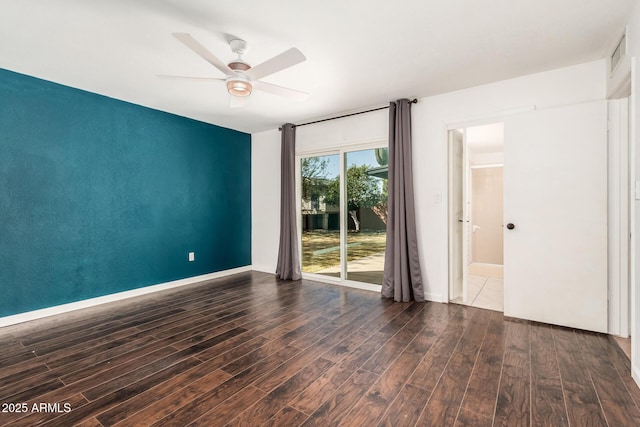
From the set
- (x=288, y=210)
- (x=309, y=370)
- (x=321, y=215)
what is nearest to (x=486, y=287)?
(x=321, y=215)

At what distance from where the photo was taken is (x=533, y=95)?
3.08 metres

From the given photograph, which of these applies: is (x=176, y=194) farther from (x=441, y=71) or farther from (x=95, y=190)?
(x=441, y=71)

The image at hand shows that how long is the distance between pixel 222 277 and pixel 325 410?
3.67 metres

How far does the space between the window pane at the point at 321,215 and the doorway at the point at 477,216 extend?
5.50ft

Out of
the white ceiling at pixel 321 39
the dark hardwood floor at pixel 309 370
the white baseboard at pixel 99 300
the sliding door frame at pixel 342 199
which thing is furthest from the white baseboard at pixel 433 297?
the white baseboard at pixel 99 300

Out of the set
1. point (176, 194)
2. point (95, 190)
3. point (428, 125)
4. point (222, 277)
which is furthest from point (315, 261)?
point (95, 190)

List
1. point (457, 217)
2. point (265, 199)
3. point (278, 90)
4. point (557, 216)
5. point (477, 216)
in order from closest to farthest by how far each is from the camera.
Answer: point (278, 90) → point (557, 216) → point (457, 217) → point (265, 199) → point (477, 216)

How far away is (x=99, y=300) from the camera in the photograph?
11.8ft

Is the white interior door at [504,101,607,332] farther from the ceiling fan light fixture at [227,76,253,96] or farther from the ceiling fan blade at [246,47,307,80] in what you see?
the ceiling fan light fixture at [227,76,253,96]

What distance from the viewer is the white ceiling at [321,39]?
6.81 ft

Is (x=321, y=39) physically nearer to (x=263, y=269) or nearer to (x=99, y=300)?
(x=99, y=300)

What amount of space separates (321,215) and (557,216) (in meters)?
3.04

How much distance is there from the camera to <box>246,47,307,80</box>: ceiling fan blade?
2.13 m

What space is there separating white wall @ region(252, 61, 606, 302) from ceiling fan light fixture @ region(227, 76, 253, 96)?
6.80 ft
